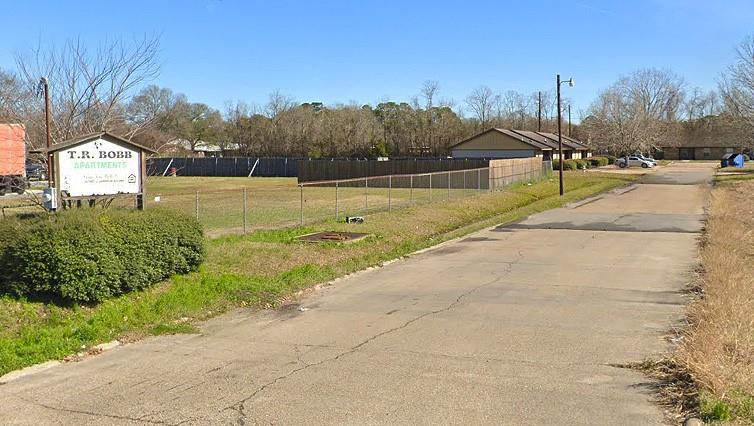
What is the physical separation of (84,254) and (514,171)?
41.4 metres

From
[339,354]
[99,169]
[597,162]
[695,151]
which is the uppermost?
[695,151]

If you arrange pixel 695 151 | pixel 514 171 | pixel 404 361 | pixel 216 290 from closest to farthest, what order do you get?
pixel 404 361 < pixel 216 290 < pixel 514 171 < pixel 695 151

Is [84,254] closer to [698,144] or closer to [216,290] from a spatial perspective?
[216,290]

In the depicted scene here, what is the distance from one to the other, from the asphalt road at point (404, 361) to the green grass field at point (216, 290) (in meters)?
0.49

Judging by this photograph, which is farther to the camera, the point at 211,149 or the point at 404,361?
the point at 211,149

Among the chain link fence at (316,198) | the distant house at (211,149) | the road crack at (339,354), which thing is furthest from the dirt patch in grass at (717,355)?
the distant house at (211,149)

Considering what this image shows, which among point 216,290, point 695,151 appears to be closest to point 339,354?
point 216,290

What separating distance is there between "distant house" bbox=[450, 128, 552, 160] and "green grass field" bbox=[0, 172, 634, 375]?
55.7 m

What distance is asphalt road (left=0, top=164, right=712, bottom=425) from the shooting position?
5840 millimetres

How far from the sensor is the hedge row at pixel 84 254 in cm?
896

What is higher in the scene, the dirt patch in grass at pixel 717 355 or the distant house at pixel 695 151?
the distant house at pixel 695 151

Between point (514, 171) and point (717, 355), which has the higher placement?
point (514, 171)

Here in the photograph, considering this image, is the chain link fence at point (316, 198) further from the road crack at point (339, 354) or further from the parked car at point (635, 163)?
the parked car at point (635, 163)

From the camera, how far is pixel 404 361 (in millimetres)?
7383
